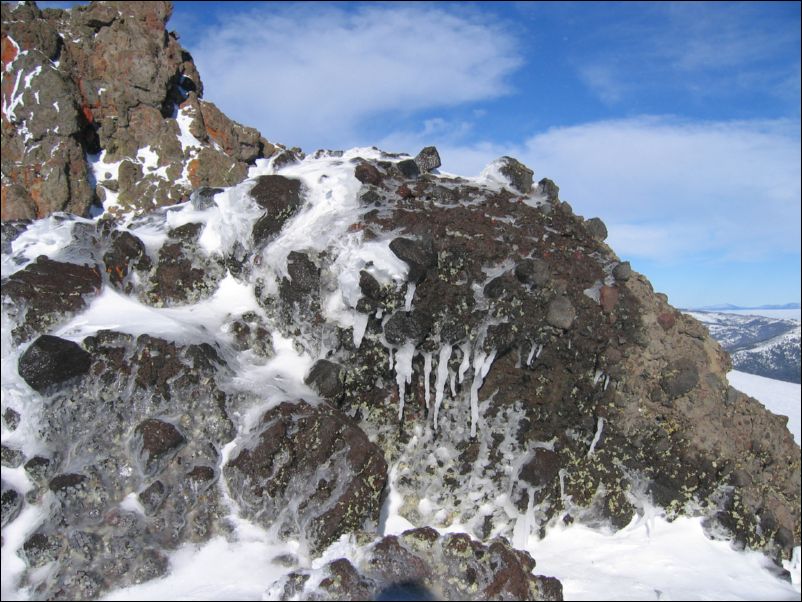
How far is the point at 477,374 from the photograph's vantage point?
9.57 m

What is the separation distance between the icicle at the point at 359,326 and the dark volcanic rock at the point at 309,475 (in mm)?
1499

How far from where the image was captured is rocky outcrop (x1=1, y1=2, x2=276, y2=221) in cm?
1497

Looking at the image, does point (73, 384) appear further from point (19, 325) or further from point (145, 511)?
point (145, 511)

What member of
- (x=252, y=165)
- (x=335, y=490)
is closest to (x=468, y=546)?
(x=335, y=490)

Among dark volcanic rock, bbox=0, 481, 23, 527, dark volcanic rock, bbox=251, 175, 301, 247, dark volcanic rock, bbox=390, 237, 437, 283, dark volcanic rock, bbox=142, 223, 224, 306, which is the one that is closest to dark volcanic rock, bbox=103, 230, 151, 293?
dark volcanic rock, bbox=142, 223, 224, 306

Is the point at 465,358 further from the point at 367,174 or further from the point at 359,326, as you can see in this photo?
the point at 367,174

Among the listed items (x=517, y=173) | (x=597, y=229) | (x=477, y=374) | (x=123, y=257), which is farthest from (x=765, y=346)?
(x=123, y=257)

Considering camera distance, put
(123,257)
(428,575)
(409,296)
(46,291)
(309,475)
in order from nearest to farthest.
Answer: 1. (428,575)
2. (309,475)
3. (46,291)
4. (409,296)
5. (123,257)

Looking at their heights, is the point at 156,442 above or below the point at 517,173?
below

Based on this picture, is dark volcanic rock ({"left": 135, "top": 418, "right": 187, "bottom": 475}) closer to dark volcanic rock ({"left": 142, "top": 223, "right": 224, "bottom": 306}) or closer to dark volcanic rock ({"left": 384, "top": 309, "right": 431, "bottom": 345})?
dark volcanic rock ({"left": 142, "top": 223, "right": 224, "bottom": 306})

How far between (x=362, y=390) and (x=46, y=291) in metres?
5.95

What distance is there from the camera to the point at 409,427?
9672 millimetres

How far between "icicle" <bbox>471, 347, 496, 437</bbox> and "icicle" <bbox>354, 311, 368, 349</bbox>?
221 centimetres

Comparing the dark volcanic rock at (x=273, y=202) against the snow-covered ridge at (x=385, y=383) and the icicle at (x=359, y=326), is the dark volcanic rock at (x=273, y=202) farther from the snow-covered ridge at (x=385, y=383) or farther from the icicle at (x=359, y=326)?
the icicle at (x=359, y=326)
